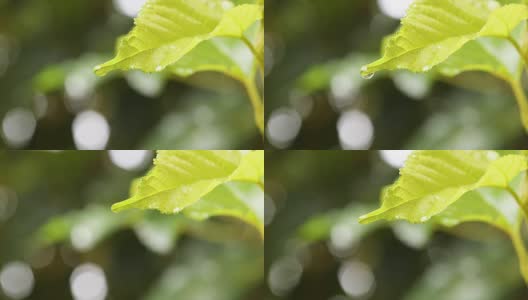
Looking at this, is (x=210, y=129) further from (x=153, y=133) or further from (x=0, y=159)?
(x=0, y=159)

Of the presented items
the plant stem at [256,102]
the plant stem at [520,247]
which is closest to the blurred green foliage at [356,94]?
the plant stem at [256,102]

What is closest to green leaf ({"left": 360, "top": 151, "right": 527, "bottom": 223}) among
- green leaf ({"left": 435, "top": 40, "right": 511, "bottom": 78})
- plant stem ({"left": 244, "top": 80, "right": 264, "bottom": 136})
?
green leaf ({"left": 435, "top": 40, "right": 511, "bottom": 78})

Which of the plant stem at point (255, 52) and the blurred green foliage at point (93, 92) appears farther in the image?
the blurred green foliage at point (93, 92)

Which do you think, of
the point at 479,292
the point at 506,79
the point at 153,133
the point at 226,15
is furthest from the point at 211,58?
the point at 479,292

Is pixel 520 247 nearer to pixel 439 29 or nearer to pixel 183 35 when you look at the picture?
pixel 439 29

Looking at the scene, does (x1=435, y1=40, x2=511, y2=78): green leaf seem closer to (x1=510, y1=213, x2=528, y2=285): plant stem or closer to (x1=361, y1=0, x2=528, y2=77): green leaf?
(x1=361, y1=0, x2=528, y2=77): green leaf

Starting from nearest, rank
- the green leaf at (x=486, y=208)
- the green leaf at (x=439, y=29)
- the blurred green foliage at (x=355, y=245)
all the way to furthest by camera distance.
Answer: the green leaf at (x=439, y=29), the green leaf at (x=486, y=208), the blurred green foliage at (x=355, y=245)

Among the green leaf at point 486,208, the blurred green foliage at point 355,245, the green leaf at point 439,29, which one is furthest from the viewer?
the blurred green foliage at point 355,245

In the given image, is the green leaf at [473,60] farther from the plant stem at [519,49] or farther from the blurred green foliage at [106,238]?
the blurred green foliage at [106,238]
